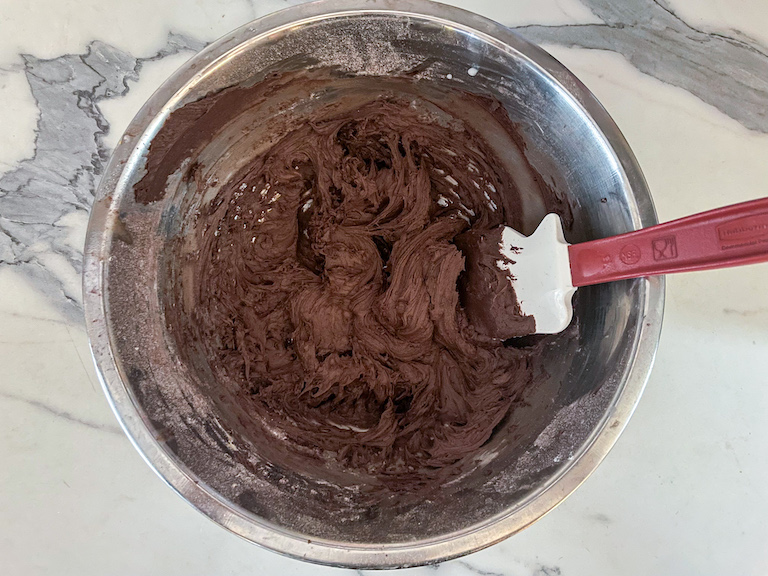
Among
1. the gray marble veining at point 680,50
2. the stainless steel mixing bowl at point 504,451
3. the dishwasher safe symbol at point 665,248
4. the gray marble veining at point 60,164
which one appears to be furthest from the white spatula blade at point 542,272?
the gray marble veining at point 60,164

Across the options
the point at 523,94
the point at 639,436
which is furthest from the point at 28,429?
the point at 639,436

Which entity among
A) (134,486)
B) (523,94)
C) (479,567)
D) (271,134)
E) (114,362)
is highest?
(523,94)

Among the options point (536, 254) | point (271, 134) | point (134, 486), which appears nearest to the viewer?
point (536, 254)

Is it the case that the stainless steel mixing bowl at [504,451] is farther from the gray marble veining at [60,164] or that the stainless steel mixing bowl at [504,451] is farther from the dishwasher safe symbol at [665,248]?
the gray marble veining at [60,164]

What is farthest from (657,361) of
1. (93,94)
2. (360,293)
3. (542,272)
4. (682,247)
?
(93,94)

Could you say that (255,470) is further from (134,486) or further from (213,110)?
(213,110)

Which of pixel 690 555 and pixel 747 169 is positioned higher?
pixel 747 169
